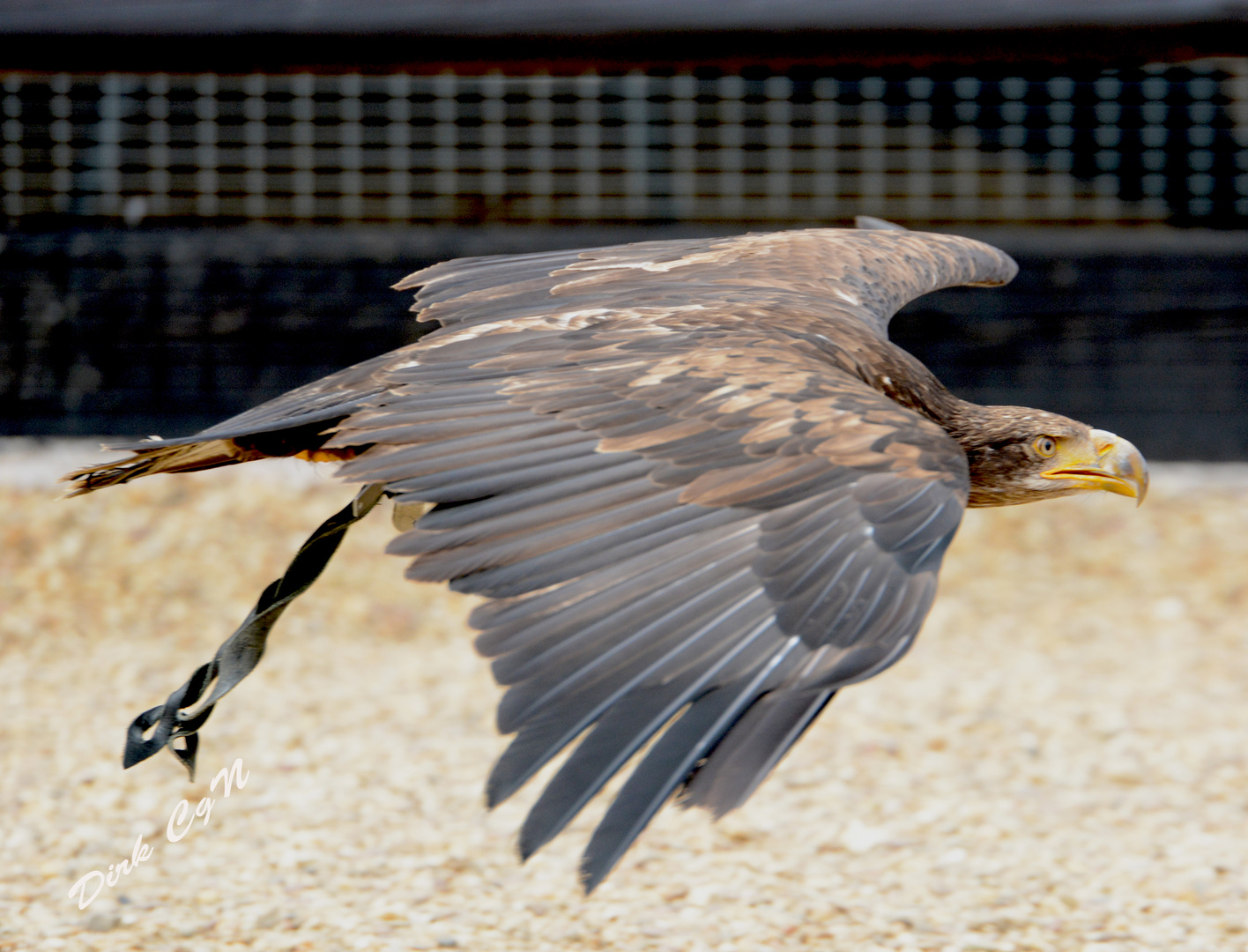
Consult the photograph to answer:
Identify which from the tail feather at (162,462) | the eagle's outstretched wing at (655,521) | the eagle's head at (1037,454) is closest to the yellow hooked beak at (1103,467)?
the eagle's head at (1037,454)

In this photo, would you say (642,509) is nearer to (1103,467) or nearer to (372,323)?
(1103,467)

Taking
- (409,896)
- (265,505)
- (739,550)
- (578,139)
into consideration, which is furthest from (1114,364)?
(739,550)

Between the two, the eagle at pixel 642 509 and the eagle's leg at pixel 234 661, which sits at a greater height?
the eagle at pixel 642 509

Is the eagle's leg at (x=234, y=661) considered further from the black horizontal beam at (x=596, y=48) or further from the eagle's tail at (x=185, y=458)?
the black horizontal beam at (x=596, y=48)

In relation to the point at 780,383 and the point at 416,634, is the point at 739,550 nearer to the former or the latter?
the point at 780,383

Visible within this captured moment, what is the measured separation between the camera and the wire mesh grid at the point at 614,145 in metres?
6.12

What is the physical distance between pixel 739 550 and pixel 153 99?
A: 529 cm

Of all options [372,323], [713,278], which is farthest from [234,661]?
[372,323]

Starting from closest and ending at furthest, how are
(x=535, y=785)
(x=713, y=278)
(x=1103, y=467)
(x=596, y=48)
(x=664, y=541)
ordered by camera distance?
(x=664, y=541) → (x=1103, y=467) → (x=713, y=278) → (x=535, y=785) → (x=596, y=48)

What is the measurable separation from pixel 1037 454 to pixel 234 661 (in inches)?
66.7

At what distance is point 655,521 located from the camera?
6.04 ft

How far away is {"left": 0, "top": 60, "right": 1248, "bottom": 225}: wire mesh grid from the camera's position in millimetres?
6121

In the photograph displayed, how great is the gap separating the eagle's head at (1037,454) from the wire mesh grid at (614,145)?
3.85 m
